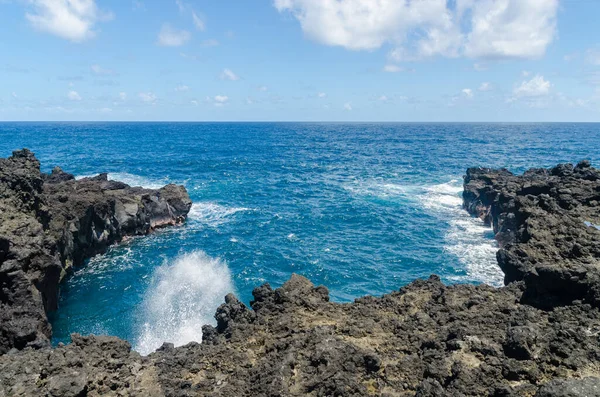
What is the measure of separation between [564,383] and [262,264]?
2924cm

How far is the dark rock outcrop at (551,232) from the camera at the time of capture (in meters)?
18.0

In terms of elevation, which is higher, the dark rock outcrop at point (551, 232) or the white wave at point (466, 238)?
the dark rock outcrop at point (551, 232)

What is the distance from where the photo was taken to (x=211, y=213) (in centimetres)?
5628

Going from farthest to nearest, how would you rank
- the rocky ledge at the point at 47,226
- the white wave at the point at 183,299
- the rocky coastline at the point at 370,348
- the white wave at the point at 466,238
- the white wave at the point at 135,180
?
the white wave at the point at 135,180 → the white wave at the point at 466,238 → the white wave at the point at 183,299 → the rocky ledge at the point at 47,226 → the rocky coastline at the point at 370,348

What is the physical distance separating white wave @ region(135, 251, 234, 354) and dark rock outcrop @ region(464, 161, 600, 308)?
830 inches

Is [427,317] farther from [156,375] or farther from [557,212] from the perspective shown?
[557,212]

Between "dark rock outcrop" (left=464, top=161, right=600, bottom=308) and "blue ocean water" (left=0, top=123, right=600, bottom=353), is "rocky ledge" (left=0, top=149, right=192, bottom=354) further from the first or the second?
"dark rock outcrop" (left=464, top=161, right=600, bottom=308)

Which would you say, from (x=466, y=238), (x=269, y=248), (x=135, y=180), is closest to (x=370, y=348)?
(x=269, y=248)

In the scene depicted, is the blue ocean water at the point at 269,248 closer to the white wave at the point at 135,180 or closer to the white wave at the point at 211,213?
the white wave at the point at 211,213

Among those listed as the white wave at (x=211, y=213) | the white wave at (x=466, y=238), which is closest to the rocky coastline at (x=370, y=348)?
the white wave at (x=466, y=238)

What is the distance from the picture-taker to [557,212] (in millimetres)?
30922

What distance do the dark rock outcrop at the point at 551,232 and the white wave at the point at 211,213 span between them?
33072mm

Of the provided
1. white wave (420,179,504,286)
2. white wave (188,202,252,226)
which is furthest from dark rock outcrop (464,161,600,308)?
white wave (188,202,252,226)

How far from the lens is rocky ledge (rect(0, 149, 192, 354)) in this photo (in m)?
21.8
